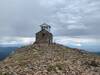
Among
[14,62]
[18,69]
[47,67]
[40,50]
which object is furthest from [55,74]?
[40,50]

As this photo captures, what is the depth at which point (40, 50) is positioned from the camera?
6406 cm

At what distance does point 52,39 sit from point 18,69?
33.8 m

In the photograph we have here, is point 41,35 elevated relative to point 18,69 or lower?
elevated

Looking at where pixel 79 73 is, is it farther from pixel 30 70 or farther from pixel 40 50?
pixel 40 50

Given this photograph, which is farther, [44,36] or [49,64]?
[44,36]

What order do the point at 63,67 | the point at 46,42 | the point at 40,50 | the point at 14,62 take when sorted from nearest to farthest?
1. the point at 63,67
2. the point at 14,62
3. the point at 40,50
4. the point at 46,42

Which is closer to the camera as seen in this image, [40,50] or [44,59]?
[44,59]

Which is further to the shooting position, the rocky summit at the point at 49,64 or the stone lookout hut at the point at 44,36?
the stone lookout hut at the point at 44,36

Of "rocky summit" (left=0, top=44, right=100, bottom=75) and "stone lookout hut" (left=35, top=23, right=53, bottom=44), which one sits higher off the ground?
"stone lookout hut" (left=35, top=23, right=53, bottom=44)

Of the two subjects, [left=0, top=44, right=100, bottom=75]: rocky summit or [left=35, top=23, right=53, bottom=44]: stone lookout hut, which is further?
[left=35, top=23, right=53, bottom=44]: stone lookout hut

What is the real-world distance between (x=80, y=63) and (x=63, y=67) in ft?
21.2

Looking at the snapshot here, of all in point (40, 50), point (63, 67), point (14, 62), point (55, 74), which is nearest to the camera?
point (55, 74)

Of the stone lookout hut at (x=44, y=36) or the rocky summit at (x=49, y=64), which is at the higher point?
the stone lookout hut at (x=44, y=36)

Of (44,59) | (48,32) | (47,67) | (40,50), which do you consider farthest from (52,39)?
(47,67)
